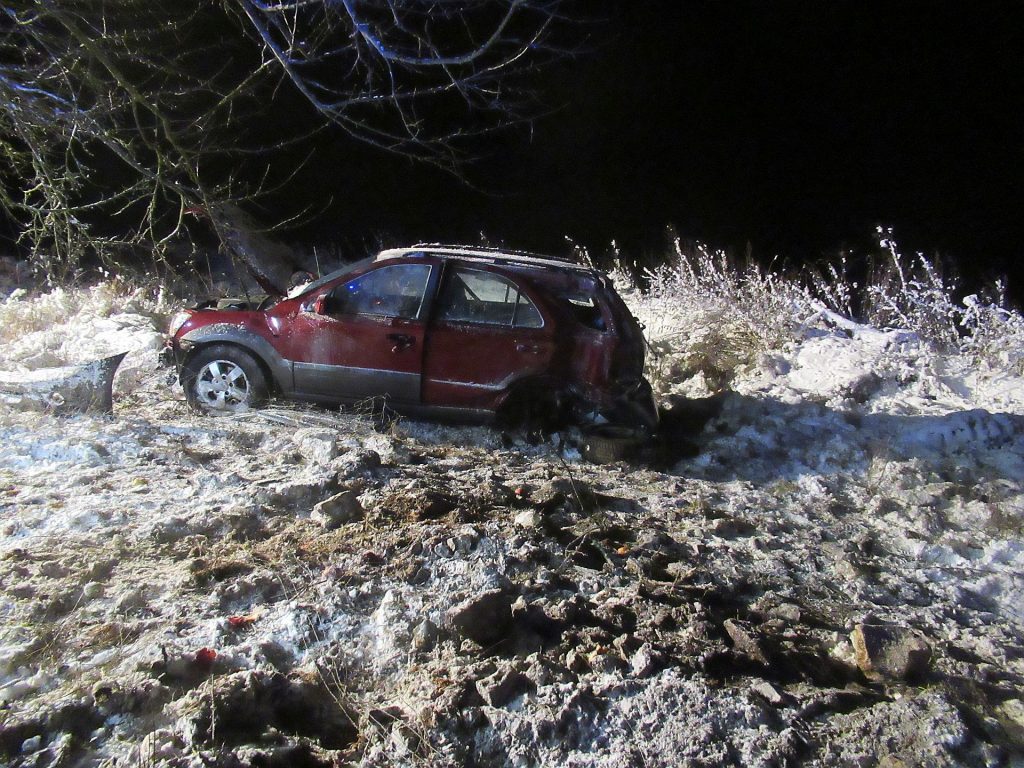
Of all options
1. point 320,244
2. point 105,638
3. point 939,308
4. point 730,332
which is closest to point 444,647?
point 105,638

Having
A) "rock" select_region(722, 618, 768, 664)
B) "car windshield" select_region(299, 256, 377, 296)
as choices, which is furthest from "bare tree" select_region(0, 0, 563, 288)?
"rock" select_region(722, 618, 768, 664)

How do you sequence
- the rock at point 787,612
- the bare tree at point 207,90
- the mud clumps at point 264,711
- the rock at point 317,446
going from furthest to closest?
the rock at point 317,446 → the bare tree at point 207,90 → the rock at point 787,612 → the mud clumps at point 264,711

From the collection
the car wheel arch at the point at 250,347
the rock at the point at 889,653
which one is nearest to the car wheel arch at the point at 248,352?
the car wheel arch at the point at 250,347

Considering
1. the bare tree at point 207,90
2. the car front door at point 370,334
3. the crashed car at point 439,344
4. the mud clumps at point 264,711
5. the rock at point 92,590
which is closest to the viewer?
the mud clumps at point 264,711

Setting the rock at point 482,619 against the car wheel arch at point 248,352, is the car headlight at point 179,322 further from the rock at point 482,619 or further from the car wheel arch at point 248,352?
the rock at point 482,619

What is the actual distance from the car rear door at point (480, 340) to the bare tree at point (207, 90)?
122 cm

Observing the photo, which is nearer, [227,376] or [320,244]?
[227,376]

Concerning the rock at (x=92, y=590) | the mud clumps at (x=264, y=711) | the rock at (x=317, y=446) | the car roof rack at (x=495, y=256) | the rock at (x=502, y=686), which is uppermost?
the car roof rack at (x=495, y=256)

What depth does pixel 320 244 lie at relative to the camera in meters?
16.9

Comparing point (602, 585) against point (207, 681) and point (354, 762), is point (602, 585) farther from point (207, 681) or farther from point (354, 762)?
point (207, 681)

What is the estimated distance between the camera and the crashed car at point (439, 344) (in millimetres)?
6438

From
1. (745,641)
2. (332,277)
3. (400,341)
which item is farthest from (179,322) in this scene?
(745,641)

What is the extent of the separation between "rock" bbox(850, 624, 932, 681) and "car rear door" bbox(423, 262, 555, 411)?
3.39 m

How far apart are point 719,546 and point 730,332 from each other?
15.6 ft
